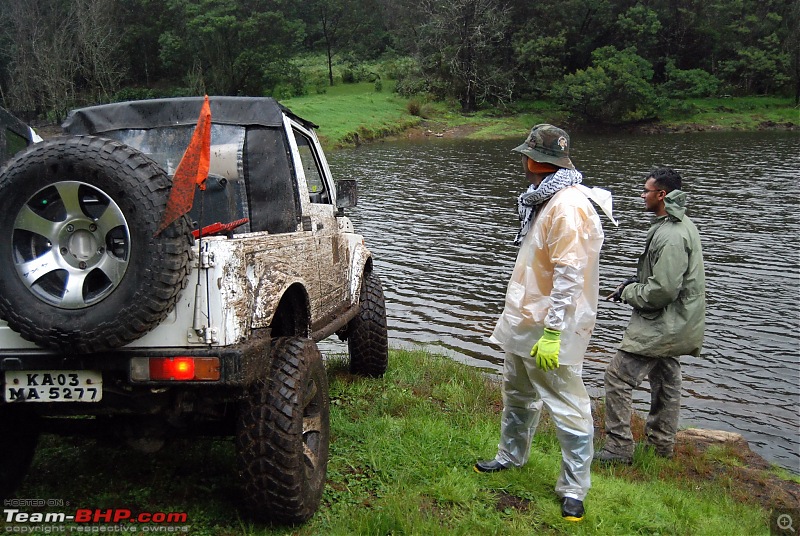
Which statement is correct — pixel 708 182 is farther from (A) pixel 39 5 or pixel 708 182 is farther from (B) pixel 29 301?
(A) pixel 39 5

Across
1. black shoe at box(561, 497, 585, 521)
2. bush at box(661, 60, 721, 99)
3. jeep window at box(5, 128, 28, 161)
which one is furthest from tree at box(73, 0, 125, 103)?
black shoe at box(561, 497, 585, 521)

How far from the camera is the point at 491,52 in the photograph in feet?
159

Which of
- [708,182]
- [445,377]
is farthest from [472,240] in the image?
[708,182]

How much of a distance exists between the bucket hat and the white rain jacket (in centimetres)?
20

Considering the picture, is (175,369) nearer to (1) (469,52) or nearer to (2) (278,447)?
(2) (278,447)

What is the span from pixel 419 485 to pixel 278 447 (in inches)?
45.8

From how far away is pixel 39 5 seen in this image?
137ft

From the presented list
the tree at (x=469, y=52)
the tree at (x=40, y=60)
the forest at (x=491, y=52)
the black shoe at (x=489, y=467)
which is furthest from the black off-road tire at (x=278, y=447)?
the tree at (x=469, y=52)

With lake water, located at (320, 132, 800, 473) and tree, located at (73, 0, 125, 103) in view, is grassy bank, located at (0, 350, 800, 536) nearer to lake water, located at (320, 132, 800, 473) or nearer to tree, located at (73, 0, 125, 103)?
lake water, located at (320, 132, 800, 473)

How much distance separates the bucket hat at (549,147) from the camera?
4305mm

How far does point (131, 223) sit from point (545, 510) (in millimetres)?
2765

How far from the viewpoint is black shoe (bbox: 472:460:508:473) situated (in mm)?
4629

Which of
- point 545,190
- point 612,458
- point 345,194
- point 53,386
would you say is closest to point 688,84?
point 345,194

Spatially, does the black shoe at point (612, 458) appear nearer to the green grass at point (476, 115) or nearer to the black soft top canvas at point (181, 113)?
the black soft top canvas at point (181, 113)
